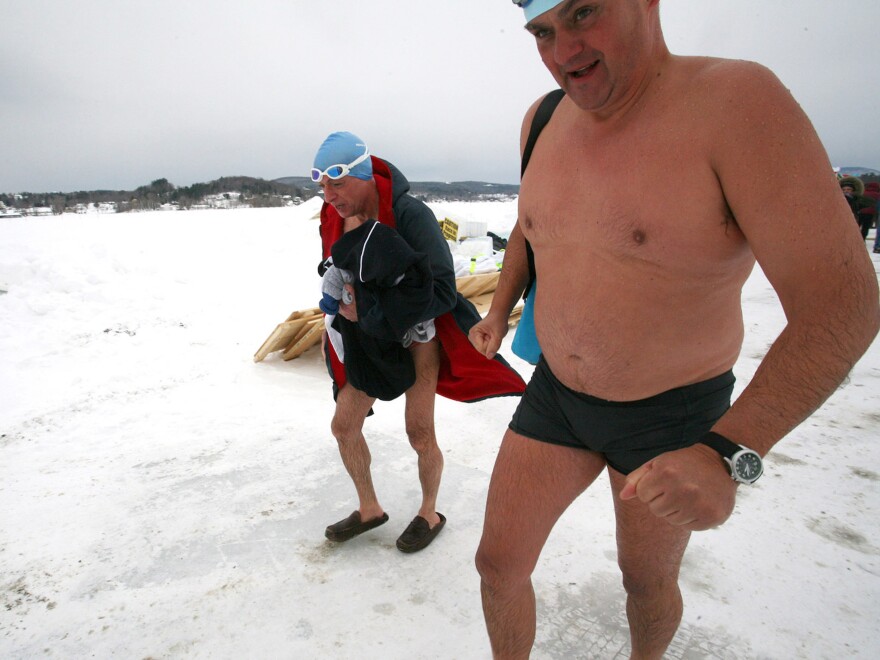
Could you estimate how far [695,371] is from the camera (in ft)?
4.67

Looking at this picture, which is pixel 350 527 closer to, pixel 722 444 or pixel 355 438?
pixel 355 438

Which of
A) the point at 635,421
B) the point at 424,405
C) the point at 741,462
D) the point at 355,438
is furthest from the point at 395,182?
the point at 741,462

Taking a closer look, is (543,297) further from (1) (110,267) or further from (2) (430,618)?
(1) (110,267)

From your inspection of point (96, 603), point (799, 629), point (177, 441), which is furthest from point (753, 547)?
point (177, 441)

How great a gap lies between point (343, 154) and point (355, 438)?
139cm

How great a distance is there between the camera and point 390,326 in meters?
2.29

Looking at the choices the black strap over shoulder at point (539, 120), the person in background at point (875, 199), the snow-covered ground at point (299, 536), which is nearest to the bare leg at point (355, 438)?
the snow-covered ground at point (299, 536)

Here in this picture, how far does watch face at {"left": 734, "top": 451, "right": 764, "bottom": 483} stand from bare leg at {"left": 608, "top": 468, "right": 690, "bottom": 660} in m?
0.58

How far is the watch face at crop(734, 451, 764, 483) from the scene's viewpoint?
966 mm

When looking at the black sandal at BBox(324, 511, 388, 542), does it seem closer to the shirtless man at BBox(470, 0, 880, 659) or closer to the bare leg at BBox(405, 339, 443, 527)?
the bare leg at BBox(405, 339, 443, 527)

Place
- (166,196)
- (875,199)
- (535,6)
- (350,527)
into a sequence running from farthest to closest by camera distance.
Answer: (166,196) < (875,199) < (350,527) < (535,6)

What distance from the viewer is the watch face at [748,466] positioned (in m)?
0.97

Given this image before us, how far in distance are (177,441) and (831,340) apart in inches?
155

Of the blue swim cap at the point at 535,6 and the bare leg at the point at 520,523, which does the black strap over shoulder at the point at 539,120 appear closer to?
the blue swim cap at the point at 535,6
